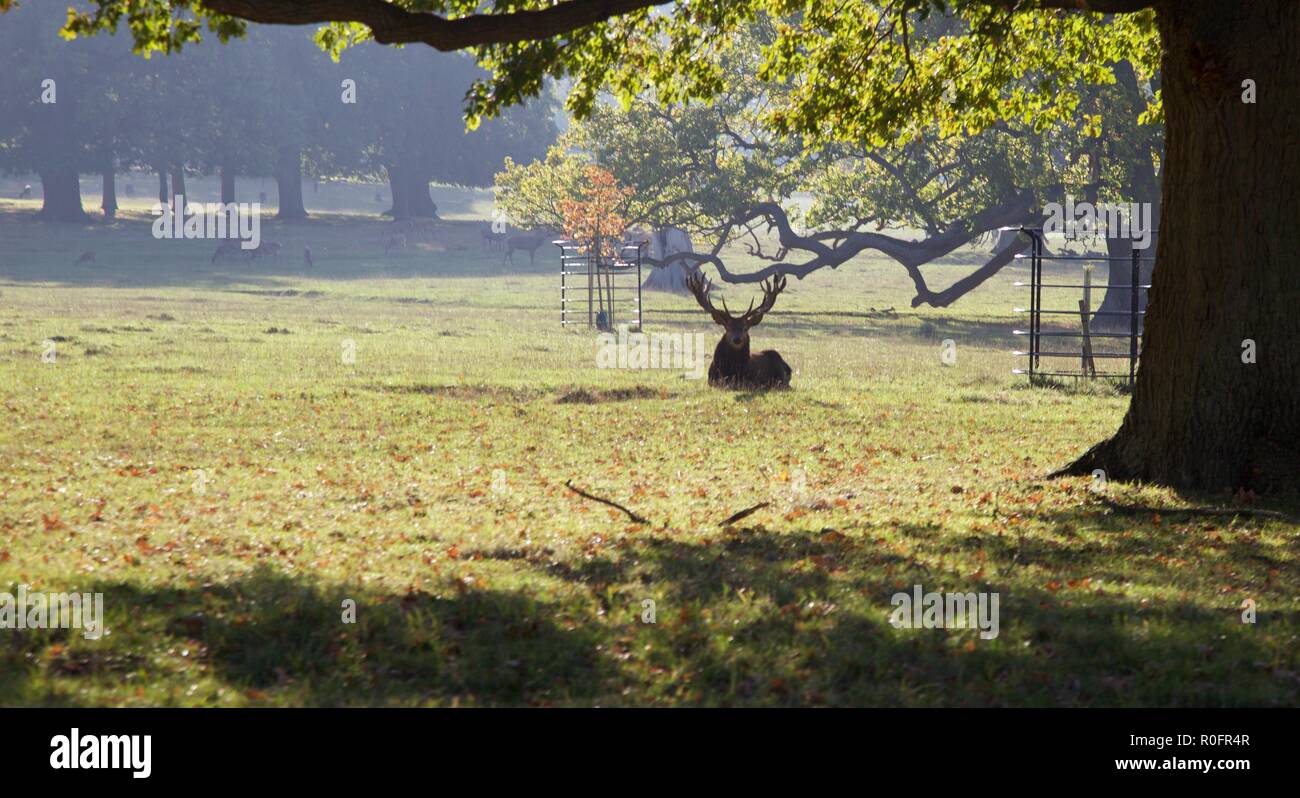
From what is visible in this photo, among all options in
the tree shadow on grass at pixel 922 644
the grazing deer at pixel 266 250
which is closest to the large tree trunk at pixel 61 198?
the grazing deer at pixel 266 250

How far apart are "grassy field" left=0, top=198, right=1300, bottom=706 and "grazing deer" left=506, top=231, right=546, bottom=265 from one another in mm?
47468

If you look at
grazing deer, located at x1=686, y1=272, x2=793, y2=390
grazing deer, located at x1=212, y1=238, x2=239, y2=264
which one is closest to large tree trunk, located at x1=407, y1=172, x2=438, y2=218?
grazing deer, located at x1=212, y1=238, x2=239, y2=264

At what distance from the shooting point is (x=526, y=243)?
234ft

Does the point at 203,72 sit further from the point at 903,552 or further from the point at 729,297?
the point at 903,552

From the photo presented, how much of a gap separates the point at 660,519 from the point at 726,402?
8302mm

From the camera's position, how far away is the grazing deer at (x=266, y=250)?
5928 centimetres

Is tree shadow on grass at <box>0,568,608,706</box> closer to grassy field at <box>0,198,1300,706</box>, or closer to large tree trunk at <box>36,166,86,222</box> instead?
grassy field at <box>0,198,1300,706</box>

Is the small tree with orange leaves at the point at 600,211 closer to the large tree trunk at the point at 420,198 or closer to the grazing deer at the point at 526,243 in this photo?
the grazing deer at the point at 526,243

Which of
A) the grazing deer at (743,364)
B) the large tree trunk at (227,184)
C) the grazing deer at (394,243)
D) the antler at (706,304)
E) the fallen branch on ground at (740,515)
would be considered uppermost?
the large tree trunk at (227,184)

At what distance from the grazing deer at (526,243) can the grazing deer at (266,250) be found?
12.3 m

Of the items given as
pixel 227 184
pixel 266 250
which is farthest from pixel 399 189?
pixel 266 250

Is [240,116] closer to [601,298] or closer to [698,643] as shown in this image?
[601,298]

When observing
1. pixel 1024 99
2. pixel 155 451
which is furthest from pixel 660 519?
pixel 1024 99

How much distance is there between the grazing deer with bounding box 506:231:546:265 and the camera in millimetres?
69188
